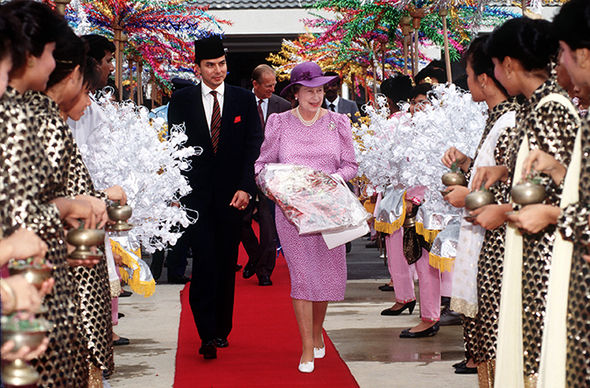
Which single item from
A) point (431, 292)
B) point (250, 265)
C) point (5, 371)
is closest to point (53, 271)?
point (5, 371)

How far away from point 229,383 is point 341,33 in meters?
7.05

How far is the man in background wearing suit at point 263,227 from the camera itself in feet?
31.5

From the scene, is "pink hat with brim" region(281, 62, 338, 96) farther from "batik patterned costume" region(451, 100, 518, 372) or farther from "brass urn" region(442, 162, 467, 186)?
"brass urn" region(442, 162, 467, 186)

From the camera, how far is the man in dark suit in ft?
20.3

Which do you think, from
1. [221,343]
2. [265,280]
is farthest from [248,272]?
[221,343]

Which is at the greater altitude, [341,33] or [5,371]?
[341,33]

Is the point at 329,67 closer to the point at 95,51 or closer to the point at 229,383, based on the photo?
the point at 95,51

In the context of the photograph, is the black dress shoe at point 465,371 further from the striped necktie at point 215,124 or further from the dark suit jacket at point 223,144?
the striped necktie at point 215,124

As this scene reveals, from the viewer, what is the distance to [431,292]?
22.3 feet

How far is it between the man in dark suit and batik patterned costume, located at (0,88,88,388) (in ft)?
9.39

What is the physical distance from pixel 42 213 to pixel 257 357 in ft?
11.9

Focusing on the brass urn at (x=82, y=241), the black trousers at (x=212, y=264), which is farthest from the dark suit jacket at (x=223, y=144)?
the brass urn at (x=82, y=241)

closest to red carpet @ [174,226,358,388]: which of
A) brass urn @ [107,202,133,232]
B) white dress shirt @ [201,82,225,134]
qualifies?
white dress shirt @ [201,82,225,134]

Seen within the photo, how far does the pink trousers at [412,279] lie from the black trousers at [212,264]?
4.83ft
